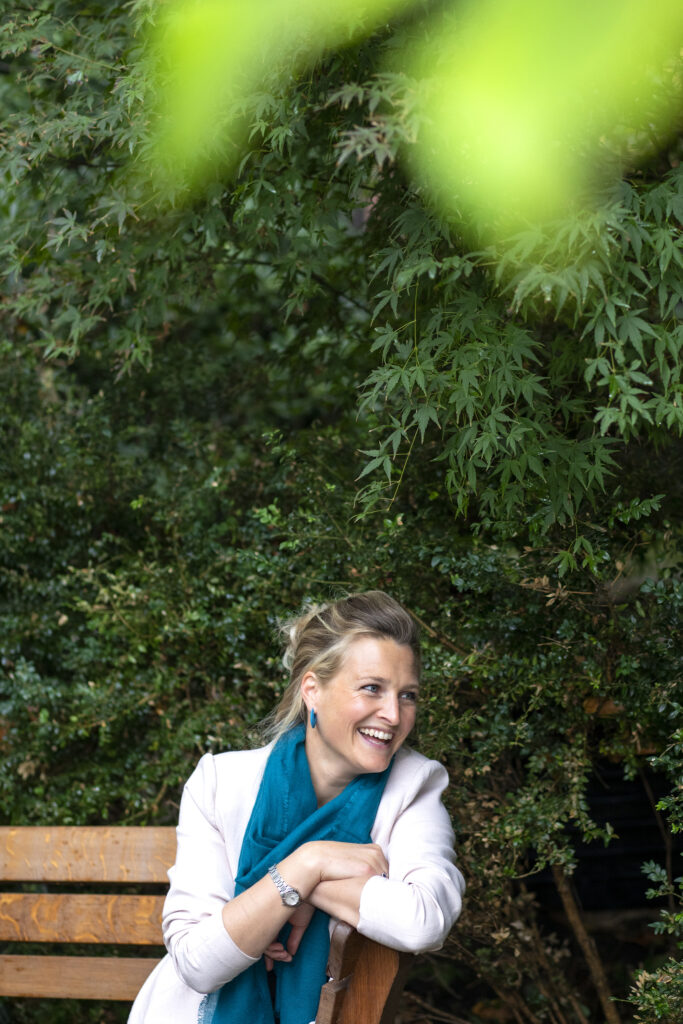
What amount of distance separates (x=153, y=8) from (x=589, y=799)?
3.46 metres

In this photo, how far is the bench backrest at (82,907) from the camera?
312 cm

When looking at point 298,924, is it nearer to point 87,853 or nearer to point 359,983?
point 359,983

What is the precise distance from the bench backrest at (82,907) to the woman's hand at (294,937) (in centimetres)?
91

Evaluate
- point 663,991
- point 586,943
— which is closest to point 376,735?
point 663,991

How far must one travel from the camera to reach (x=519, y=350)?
2449mm

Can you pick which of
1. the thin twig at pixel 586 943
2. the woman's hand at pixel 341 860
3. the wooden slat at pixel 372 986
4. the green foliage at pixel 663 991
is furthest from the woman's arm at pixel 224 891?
the thin twig at pixel 586 943

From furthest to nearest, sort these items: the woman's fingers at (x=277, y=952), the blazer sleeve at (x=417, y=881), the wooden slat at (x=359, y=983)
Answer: the woman's fingers at (x=277, y=952)
the blazer sleeve at (x=417, y=881)
the wooden slat at (x=359, y=983)

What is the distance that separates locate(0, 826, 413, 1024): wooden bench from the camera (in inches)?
123

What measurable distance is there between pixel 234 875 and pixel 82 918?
3.44ft

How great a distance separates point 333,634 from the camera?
2.47 m

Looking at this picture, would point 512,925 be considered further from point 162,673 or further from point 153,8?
point 153,8

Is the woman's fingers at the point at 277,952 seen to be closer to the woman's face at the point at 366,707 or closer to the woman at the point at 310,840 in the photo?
the woman at the point at 310,840

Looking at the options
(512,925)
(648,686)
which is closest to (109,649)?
(512,925)

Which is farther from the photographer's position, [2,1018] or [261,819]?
[2,1018]
